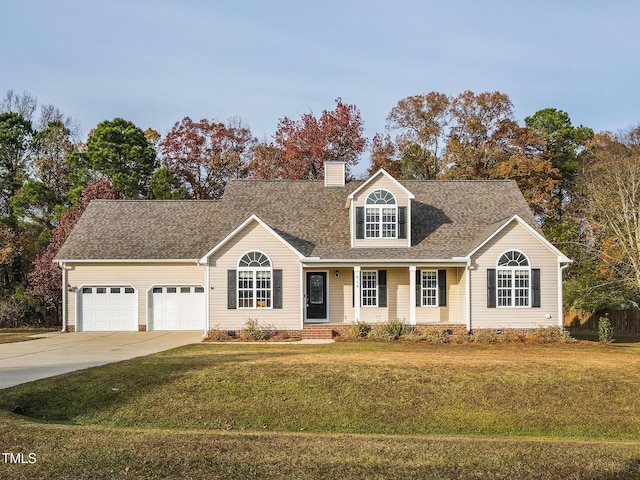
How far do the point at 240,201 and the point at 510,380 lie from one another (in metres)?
17.1

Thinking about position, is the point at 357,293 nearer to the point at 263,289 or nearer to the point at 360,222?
the point at 360,222

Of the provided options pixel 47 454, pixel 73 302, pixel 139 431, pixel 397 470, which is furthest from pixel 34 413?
pixel 73 302

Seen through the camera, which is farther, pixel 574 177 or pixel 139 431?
pixel 574 177

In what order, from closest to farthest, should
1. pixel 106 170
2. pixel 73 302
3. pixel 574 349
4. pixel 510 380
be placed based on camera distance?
pixel 510 380 → pixel 574 349 → pixel 73 302 → pixel 106 170

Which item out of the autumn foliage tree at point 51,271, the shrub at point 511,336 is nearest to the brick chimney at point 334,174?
the shrub at point 511,336

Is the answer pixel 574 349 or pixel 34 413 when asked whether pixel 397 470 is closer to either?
pixel 34 413

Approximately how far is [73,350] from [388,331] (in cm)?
1065

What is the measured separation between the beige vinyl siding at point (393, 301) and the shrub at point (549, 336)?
3.14 metres

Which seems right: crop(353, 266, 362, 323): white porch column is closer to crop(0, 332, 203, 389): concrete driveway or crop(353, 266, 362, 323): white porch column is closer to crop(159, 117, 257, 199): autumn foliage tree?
crop(0, 332, 203, 389): concrete driveway

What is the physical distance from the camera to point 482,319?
942 inches

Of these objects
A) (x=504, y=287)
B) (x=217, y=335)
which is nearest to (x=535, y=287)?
(x=504, y=287)

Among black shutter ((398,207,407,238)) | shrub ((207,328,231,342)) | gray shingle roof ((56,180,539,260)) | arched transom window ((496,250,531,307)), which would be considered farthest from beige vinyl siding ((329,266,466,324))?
shrub ((207,328,231,342))

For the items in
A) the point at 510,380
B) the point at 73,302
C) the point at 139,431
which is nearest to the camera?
the point at 139,431

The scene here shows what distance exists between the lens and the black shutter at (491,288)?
2392 centimetres
